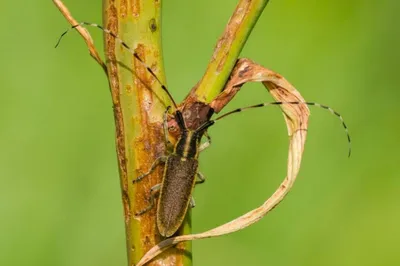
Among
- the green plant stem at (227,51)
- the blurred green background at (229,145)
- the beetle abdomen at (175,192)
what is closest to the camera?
the green plant stem at (227,51)

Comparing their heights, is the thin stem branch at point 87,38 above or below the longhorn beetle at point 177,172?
above

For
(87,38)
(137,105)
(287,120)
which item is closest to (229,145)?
(287,120)

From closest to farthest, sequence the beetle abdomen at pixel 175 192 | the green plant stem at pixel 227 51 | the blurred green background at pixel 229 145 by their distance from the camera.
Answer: the green plant stem at pixel 227 51
the beetle abdomen at pixel 175 192
the blurred green background at pixel 229 145

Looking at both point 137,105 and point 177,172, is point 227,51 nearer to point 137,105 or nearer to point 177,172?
point 137,105

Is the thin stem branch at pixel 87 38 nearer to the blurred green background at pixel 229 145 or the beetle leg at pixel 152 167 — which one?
the beetle leg at pixel 152 167

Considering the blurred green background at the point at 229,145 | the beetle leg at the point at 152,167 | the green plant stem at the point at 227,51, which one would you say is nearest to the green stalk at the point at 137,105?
the beetle leg at the point at 152,167

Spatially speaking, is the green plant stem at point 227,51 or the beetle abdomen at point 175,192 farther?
the beetle abdomen at point 175,192
